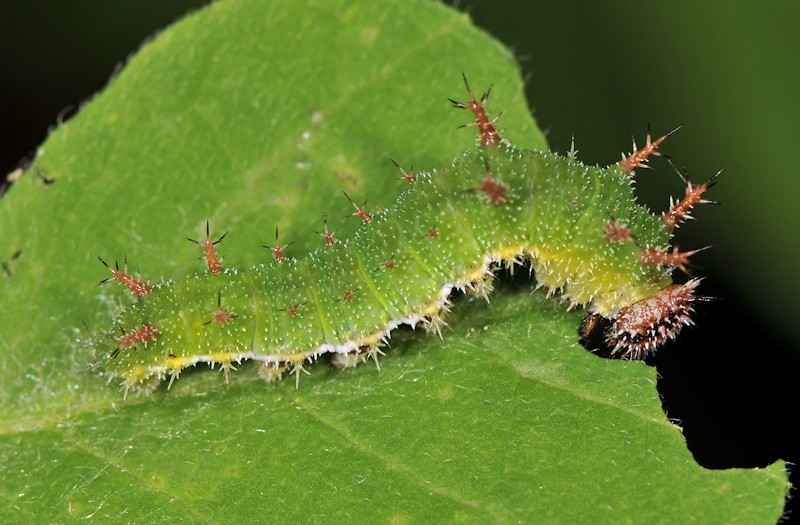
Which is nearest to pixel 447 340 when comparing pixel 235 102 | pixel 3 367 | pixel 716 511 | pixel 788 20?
pixel 716 511

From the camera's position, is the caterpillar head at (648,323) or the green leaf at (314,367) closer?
the green leaf at (314,367)

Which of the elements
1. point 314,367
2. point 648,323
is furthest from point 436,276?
point 648,323

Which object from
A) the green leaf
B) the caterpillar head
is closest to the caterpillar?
the caterpillar head

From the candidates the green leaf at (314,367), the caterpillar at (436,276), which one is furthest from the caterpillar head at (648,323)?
the green leaf at (314,367)

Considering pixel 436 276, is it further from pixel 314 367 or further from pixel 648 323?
pixel 648 323

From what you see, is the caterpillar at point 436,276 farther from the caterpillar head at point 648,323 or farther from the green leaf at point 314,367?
the green leaf at point 314,367

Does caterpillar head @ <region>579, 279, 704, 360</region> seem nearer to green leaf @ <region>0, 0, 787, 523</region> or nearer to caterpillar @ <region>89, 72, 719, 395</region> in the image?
caterpillar @ <region>89, 72, 719, 395</region>

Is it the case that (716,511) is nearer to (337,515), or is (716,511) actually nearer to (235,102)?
(337,515)
